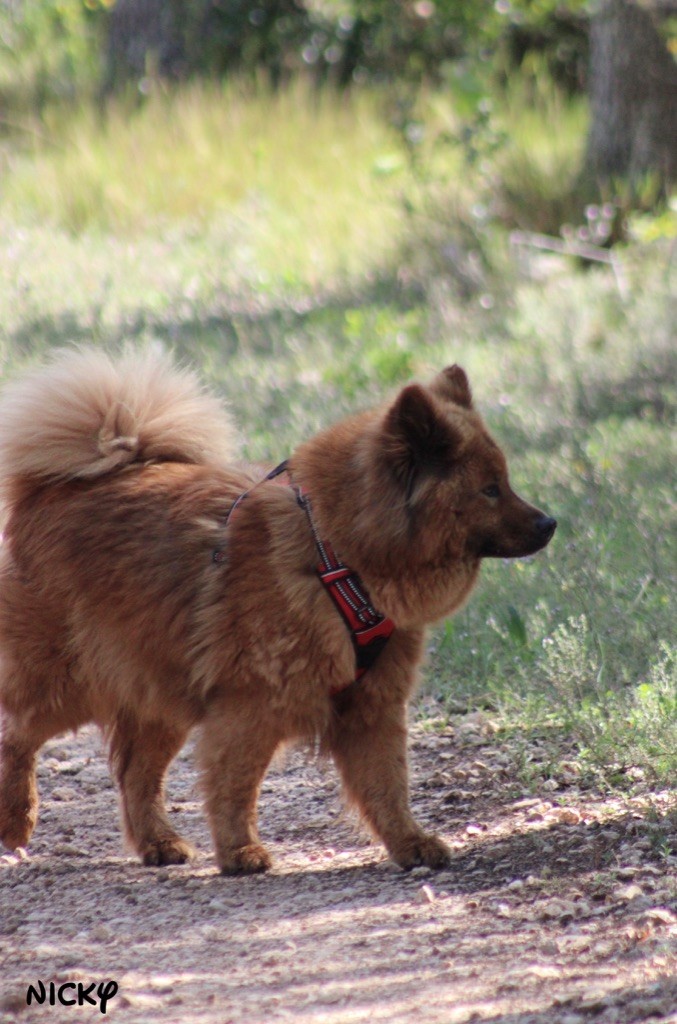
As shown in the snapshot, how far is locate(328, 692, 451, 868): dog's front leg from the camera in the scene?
398 cm

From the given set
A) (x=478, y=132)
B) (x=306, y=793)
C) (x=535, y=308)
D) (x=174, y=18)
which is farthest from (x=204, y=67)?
(x=306, y=793)

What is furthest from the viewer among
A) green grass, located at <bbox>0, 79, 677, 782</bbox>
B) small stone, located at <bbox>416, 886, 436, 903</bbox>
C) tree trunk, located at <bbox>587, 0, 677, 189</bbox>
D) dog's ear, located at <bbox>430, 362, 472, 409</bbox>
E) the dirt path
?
tree trunk, located at <bbox>587, 0, 677, 189</bbox>

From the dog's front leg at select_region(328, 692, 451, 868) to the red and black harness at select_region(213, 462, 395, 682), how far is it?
15 cm

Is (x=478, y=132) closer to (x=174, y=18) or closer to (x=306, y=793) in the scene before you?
(x=174, y=18)

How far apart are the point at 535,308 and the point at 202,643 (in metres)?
6.49

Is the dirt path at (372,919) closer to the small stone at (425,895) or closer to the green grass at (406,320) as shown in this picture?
the small stone at (425,895)

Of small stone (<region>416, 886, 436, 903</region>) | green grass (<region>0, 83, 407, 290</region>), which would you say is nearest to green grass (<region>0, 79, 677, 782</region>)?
green grass (<region>0, 83, 407, 290</region>)

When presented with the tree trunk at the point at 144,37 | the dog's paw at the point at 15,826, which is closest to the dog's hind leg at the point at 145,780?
the dog's paw at the point at 15,826

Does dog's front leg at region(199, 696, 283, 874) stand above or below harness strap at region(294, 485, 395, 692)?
below

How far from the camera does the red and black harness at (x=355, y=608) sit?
153 inches

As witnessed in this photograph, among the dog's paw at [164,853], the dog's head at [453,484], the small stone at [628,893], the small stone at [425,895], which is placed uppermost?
the dog's head at [453,484]

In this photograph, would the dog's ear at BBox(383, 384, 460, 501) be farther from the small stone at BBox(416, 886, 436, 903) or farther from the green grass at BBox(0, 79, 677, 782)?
the small stone at BBox(416, 886, 436, 903)

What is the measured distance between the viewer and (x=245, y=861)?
4.00m

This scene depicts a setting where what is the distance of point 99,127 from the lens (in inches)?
604
